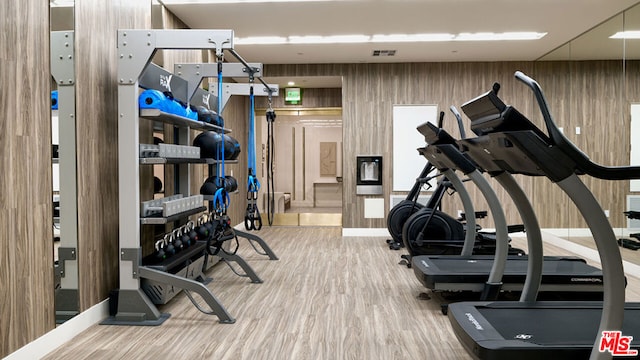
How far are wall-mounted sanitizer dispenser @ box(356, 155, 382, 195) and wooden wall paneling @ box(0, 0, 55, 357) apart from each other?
18.8ft

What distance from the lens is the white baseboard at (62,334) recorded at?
2738mm

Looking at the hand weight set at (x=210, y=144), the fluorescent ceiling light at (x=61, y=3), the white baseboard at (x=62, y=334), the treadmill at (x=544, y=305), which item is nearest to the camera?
the treadmill at (x=544, y=305)

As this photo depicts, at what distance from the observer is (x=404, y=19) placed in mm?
5812

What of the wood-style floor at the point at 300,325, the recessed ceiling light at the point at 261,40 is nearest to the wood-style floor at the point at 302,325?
the wood-style floor at the point at 300,325

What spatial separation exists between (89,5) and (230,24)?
2.57 m

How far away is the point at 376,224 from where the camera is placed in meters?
8.27

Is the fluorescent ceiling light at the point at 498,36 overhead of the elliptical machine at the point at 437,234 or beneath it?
overhead

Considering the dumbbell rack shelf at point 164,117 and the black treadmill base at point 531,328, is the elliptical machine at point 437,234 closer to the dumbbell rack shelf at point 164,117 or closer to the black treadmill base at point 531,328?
the black treadmill base at point 531,328

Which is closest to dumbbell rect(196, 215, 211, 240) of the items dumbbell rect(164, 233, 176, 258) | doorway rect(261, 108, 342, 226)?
dumbbell rect(164, 233, 176, 258)

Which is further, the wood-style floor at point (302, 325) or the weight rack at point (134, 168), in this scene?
the weight rack at point (134, 168)

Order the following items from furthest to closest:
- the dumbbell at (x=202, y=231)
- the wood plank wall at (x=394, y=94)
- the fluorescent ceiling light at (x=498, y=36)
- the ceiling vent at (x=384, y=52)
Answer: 1. the wood plank wall at (x=394, y=94)
2. the ceiling vent at (x=384, y=52)
3. the fluorescent ceiling light at (x=498, y=36)
4. the dumbbell at (x=202, y=231)

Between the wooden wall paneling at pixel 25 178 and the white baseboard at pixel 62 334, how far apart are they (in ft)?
0.14

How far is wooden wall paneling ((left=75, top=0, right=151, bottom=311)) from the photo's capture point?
3373 millimetres

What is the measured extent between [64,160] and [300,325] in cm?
195
